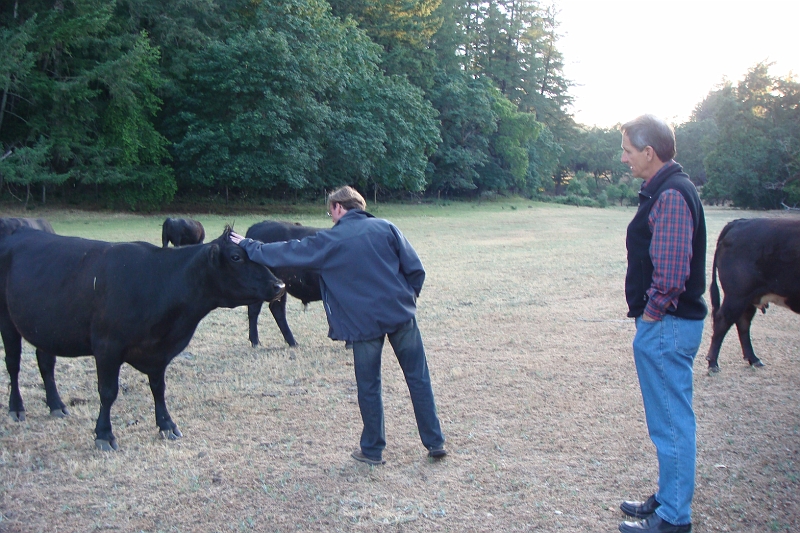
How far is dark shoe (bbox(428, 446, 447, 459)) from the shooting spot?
4.39 m

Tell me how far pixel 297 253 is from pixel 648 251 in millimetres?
2129

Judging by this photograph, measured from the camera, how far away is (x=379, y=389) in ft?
14.3

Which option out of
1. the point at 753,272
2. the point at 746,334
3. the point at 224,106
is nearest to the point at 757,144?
the point at 224,106

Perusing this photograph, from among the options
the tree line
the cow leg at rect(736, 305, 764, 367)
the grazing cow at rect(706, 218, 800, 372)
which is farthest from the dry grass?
the tree line

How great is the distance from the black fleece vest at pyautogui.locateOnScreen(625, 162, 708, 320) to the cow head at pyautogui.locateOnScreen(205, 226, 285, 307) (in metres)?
2.53

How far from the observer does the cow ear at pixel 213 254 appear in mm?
4766

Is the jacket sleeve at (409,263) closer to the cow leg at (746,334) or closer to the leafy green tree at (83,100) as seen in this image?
the cow leg at (746,334)

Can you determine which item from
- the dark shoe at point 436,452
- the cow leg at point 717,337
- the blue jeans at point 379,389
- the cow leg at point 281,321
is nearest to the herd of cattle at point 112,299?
the blue jeans at point 379,389

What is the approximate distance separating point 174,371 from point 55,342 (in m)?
1.84

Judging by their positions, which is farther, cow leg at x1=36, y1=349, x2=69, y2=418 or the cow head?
cow leg at x1=36, y1=349, x2=69, y2=418

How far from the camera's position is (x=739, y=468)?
14.1 feet

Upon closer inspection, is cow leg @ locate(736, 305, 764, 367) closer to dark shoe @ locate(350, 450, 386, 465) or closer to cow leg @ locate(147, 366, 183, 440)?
dark shoe @ locate(350, 450, 386, 465)

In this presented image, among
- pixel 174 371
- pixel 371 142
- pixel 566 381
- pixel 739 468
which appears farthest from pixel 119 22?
pixel 739 468

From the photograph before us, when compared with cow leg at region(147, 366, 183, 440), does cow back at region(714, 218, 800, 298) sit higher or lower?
higher
